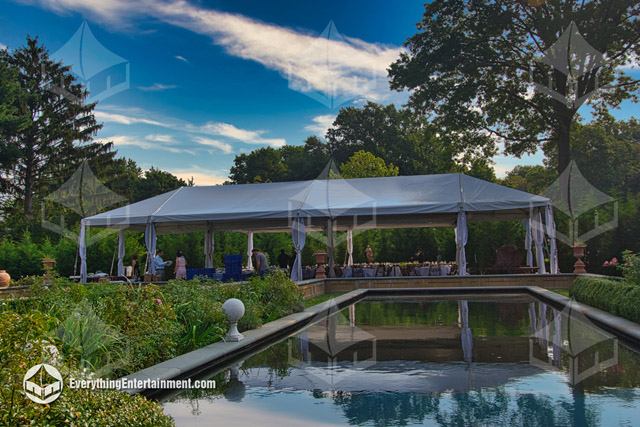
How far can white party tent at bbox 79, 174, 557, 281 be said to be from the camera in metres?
16.0

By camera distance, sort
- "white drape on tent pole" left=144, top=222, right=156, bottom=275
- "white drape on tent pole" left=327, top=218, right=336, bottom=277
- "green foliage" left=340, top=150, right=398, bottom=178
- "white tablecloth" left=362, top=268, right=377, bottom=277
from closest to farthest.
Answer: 1. "white drape on tent pole" left=144, top=222, right=156, bottom=275
2. "white drape on tent pole" left=327, top=218, right=336, bottom=277
3. "white tablecloth" left=362, top=268, right=377, bottom=277
4. "green foliage" left=340, top=150, right=398, bottom=178

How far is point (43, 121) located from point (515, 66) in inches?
1093

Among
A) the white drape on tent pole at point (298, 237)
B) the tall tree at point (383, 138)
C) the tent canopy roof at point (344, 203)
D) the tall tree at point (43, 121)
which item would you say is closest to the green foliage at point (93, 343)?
the white drape on tent pole at point (298, 237)

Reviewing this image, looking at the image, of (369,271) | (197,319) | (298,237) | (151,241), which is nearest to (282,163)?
(369,271)

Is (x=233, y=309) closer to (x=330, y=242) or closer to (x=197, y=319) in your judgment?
(x=197, y=319)

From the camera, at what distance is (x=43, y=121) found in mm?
35156

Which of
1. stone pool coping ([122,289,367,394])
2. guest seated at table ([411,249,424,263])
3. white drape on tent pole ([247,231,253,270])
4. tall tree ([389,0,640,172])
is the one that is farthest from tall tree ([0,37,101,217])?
stone pool coping ([122,289,367,394])

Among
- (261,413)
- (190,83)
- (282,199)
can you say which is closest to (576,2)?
(282,199)

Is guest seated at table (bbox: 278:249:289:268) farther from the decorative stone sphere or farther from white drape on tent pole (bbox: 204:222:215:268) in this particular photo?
the decorative stone sphere

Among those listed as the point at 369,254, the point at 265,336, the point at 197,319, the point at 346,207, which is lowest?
the point at 265,336

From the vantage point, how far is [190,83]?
2525cm

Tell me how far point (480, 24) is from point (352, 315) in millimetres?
16187

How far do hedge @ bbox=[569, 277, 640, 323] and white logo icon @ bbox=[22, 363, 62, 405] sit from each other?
733 centimetres

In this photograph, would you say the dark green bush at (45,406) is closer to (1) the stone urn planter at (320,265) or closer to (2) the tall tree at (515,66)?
(1) the stone urn planter at (320,265)
